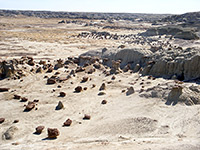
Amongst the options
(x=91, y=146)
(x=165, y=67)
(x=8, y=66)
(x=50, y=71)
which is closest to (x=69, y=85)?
(x=50, y=71)

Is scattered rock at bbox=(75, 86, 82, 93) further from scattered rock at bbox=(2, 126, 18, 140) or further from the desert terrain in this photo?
scattered rock at bbox=(2, 126, 18, 140)

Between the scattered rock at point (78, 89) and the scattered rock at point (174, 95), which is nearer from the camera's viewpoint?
the scattered rock at point (174, 95)

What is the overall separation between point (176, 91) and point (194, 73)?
15.3 feet

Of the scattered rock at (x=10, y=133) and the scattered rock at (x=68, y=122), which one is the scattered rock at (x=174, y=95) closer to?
the scattered rock at (x=68, y=122)

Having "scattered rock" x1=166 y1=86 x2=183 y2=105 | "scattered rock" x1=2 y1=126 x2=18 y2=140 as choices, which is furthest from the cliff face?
"scattered rock" x1=2 y1=126 x2=18 y2=140

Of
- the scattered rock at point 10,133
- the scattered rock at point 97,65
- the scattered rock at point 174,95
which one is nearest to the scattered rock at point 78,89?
the scattered rock at point 97,65

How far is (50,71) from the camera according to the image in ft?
57.1

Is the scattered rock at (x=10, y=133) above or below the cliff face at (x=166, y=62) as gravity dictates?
below

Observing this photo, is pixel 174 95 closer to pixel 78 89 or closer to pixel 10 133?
pixel 78 89

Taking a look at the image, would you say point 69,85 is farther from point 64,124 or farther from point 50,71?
point 64,124

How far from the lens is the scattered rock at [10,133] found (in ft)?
27.9

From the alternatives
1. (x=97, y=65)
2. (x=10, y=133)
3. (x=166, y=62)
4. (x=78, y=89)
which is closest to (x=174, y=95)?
(x=166, y=62)

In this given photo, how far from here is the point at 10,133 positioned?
8.70 metres

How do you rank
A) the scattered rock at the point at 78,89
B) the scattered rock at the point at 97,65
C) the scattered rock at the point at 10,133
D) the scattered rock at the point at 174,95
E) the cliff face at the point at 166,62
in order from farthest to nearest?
the scattered rock at the point at 97,65 → the cliff face at the point at 166,62 → the scattered rock at the point at 78,89 → the scattered rock at the point at 174,95 → the scattered rock at the point at 10,133
